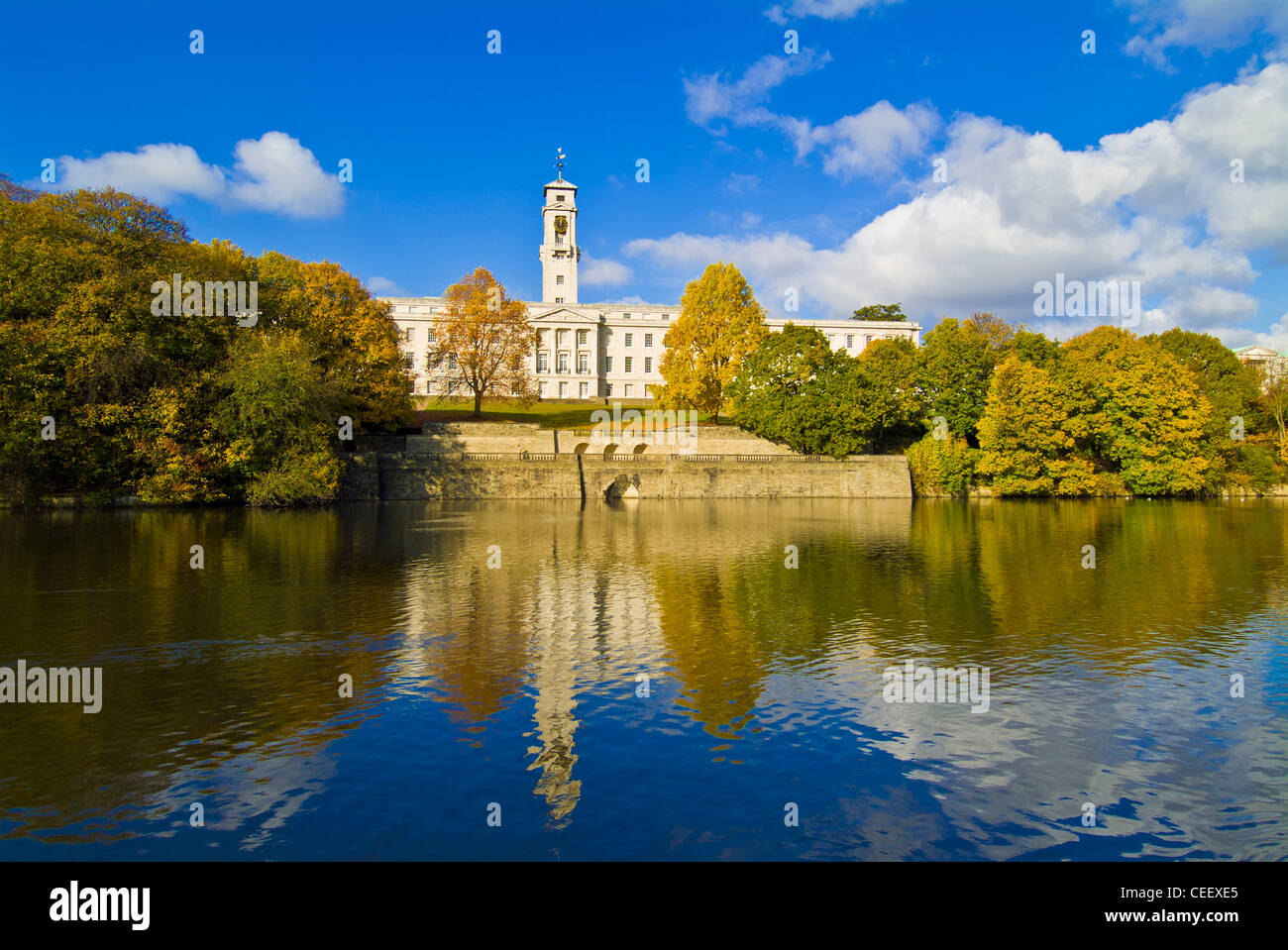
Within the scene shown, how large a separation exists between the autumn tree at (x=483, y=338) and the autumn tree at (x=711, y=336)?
12822 mm

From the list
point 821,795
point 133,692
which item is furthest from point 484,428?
point 821,795

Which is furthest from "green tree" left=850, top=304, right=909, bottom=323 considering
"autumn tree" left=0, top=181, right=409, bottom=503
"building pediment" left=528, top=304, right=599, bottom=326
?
"autumn tree" left=0, top=181, right=409, bottom=503

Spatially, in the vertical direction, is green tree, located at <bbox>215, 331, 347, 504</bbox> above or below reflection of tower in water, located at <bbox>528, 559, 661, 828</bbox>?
above

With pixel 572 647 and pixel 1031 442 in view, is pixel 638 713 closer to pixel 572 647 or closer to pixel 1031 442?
pixel 572 647

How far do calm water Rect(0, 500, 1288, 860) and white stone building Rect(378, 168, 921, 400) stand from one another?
286 ft

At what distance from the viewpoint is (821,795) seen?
26.3ft

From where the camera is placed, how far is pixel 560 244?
11631cm

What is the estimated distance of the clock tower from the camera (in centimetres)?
11544

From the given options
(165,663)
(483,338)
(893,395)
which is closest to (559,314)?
(483,338)

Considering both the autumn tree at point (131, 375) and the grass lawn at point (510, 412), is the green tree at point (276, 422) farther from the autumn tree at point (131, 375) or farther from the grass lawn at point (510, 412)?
the grass lawn at point (510, 412)

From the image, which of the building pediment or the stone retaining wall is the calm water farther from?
the building pediment

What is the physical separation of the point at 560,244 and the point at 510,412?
46.1m
